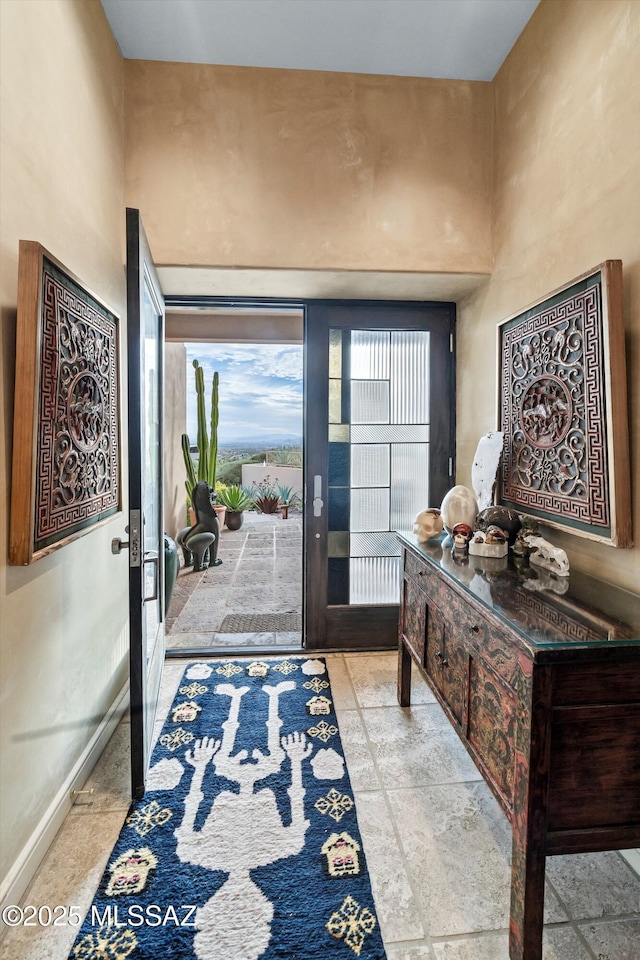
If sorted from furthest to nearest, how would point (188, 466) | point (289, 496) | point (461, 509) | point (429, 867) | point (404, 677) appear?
point (289, 496) < point (188, 466) < point (404, 677) < point (461, 509) < point (429, 867)

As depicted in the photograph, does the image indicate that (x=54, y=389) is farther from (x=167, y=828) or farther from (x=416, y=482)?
(x=416, y=482)

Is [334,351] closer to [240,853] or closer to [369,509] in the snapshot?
[369,509]

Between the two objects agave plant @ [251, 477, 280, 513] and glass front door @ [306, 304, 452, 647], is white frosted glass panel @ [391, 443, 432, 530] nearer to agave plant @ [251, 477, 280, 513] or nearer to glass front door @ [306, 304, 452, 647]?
glass front door @ [306, 304, 452, 647]

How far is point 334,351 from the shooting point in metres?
3.00

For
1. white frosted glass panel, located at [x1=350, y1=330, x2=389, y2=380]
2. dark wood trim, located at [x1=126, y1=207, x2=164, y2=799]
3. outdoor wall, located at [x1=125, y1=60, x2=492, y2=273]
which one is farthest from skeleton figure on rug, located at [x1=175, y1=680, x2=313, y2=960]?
outdoor wall, located at [x1=125, y1=60, x2=492, y2=273]

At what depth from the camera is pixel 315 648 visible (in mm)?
3037

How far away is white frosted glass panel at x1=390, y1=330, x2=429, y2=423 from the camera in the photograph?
3.04 meters

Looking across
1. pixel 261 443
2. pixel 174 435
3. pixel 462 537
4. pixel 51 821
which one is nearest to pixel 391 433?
pixel 462 537

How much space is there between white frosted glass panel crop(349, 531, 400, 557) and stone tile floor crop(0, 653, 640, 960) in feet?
3.79

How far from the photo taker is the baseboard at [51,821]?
1356 millimetres

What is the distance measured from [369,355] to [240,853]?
258 cm

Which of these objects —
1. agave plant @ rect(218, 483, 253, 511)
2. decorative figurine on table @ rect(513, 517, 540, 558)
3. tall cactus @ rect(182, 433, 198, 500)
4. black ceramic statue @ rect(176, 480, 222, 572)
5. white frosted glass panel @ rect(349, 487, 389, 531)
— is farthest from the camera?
agave plant @ rect(218, 483, 253, 511)

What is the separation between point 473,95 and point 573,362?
5.93ft

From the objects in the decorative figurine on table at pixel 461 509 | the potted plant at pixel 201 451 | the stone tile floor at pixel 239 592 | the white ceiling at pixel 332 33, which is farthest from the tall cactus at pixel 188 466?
the decorative figurine on table at pixel 461 509
